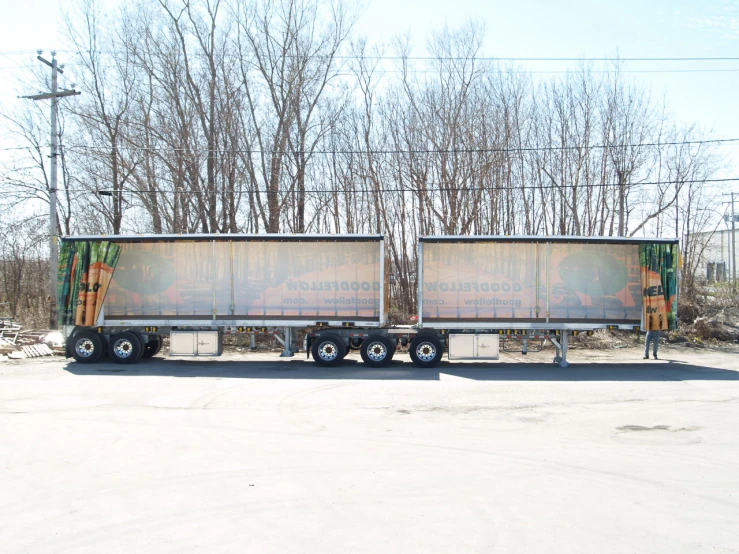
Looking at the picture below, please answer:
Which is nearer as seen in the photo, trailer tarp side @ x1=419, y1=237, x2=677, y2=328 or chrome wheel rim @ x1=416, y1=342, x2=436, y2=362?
chrome wheel rim @ x1=416, y1=342, x2=436, y2=362

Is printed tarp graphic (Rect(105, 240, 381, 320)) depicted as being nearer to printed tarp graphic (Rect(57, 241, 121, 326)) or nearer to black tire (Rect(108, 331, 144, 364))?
printed tarp graphic (Rect(57, 241, 121, 326))

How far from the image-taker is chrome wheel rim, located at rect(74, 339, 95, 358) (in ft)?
59.6

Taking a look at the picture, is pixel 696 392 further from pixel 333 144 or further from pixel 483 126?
pixel 333 144

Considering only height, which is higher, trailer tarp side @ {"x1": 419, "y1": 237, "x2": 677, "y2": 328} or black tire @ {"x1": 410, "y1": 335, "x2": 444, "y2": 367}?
trailer tarp side @ {"x1": 419, "y1": 237, "x2": 677, "y2": 328}

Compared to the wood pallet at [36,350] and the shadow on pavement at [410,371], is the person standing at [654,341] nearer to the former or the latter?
the shadow on pavement at [410,371]

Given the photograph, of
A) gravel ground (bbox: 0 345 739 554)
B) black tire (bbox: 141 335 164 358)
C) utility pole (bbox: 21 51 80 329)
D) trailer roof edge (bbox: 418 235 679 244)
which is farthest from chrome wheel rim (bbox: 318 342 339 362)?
utility pole (bbox: 21 51 80 329)

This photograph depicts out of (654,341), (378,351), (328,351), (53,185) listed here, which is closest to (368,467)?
(378,351)

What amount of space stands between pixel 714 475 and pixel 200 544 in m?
5.74

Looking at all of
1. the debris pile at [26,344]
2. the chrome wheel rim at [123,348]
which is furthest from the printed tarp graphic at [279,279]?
the debris pile at [26,344]

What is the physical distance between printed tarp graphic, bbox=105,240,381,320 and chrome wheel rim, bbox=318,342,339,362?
2.99ft

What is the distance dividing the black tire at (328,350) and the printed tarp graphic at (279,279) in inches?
31.2

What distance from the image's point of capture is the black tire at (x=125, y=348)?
18109mm

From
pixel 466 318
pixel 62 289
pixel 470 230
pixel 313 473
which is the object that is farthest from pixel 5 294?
pixel 313 473

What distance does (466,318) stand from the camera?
59.5 ft
